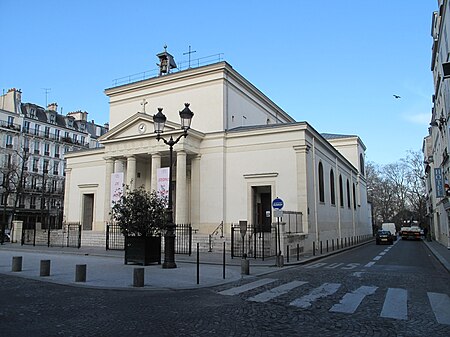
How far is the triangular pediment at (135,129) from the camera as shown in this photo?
30.1 m

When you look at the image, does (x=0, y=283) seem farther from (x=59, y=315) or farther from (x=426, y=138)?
(x=426, y=138)

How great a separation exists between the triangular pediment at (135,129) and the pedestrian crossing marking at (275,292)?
19882mm

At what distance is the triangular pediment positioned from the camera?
3013 centimetres

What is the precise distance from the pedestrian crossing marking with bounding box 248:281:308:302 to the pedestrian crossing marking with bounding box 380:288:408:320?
2479mm

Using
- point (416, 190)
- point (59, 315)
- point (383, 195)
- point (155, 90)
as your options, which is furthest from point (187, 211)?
point (383, 195)

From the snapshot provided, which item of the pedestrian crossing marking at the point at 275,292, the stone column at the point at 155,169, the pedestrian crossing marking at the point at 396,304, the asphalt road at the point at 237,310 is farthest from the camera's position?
the stone column at the point at 155,169

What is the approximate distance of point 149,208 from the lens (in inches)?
633

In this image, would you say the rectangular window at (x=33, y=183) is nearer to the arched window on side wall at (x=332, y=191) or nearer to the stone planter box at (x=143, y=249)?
the arched window on side wall at (x=332, y=191)

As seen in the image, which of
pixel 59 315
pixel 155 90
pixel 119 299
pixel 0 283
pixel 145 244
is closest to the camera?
pixel 59 315

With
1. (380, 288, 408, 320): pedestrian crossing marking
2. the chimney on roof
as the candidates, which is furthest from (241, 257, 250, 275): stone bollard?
the chimney on roof

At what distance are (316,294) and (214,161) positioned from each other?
20905mm

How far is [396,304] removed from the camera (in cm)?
844

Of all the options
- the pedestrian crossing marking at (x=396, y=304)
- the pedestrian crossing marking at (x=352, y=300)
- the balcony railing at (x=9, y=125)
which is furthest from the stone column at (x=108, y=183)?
the balcony railing at (x=9, y=125)

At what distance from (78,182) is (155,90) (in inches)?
473
